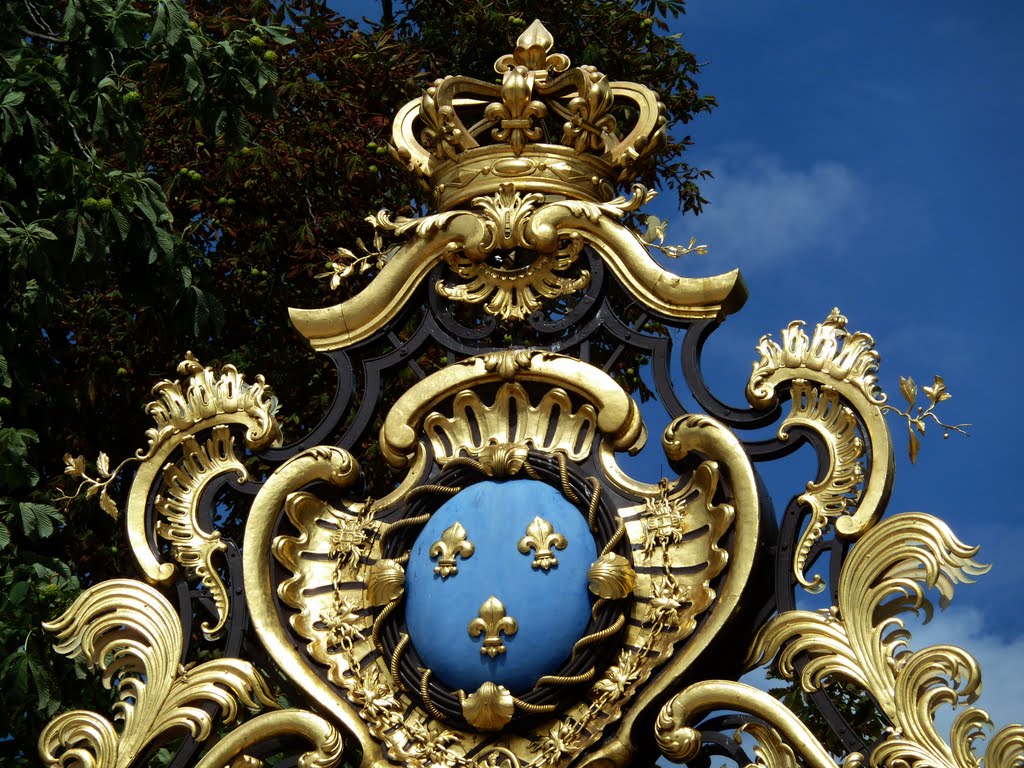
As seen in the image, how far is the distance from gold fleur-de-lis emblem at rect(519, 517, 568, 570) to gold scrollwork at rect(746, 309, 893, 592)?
745mm

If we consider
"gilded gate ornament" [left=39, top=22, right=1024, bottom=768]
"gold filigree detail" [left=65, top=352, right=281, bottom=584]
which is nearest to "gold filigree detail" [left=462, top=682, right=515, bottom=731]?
"gilded gate ornament" [left=39, top=22, right=1024, bottom=768]

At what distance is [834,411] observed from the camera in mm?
6199

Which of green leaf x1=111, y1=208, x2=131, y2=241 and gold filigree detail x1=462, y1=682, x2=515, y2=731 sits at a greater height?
green leaf x1=111, y1=208, x2=131, y2=241

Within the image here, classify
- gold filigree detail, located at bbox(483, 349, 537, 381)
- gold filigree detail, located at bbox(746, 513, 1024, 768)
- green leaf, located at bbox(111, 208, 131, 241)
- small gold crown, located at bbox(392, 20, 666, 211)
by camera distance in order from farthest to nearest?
green leaf, located at bbox(111, 208, 131, 241) < small gold crown, located at bbox(392, 20, 666, 211) < gold filigree detail, located at bbox(483, 349, 537, 381) < gold filigree detail, located at bbox(746, 513, 1024, 768)

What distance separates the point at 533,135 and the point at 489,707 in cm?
212

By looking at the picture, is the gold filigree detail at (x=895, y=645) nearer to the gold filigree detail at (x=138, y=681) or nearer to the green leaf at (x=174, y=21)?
the gold filigree detail at (x=138, y=681)

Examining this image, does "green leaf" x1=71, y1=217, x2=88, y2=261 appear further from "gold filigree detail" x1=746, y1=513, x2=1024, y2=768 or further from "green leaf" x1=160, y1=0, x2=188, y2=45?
"gold filigree detail" x1=746, y1=513, x2=1024, y2=768

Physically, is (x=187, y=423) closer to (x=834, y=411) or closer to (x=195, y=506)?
(x=195, y=506)

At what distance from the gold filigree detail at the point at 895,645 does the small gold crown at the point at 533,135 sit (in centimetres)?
176

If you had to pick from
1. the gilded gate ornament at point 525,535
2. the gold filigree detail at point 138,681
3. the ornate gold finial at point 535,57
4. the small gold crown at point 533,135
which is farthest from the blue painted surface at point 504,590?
the ornate gold finial at point 535,57

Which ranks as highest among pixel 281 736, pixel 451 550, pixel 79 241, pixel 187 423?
pixel 79 241

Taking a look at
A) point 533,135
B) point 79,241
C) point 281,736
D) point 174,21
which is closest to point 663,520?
point 281,736

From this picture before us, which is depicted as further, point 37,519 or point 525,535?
point 37,519

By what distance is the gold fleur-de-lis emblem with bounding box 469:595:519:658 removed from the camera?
6086 mm
